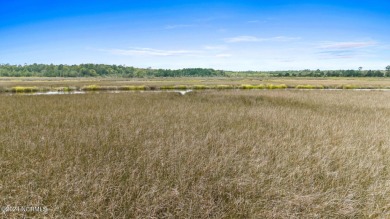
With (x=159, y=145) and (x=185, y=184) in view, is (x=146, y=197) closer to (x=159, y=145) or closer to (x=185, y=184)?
(x=185, y=184)


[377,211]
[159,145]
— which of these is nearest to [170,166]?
[159,145]

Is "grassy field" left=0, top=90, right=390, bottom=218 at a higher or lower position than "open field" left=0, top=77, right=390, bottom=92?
lower

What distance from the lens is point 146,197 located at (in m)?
3.92

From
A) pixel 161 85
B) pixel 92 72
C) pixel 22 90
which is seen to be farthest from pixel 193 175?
pixel 92 72

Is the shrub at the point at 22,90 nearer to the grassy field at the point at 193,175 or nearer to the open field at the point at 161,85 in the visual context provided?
the open field at the point at 161,85

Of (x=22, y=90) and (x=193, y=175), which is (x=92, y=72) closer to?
(x=22, y=90)

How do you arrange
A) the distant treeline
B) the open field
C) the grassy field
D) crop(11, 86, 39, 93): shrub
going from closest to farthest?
the grassy field → crop(11, 86, 39, 93): shrub → the open field → the distant treeline

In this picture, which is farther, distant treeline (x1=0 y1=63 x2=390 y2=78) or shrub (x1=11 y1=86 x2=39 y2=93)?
distant treeline (x1=0 y1=63 x2=390 y2=78)

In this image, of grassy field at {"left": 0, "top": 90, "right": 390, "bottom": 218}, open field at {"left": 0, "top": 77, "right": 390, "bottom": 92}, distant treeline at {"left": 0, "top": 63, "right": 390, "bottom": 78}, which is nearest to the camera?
grassy field at {"left": 0, "top": 90, "right": 390, "bottom": 218}

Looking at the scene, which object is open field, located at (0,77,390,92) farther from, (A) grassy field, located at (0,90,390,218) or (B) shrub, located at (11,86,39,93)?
(A) grassy field, located at (0,90,390,218)

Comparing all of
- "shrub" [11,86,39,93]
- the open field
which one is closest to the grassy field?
"shrub" [11,86,39,93]

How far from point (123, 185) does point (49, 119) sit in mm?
9006

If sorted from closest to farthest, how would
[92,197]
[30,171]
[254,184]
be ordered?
[92,197] < [254,184] < [30,171]

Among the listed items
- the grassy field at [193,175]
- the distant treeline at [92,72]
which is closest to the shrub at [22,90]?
the grassy field at [193,175]
